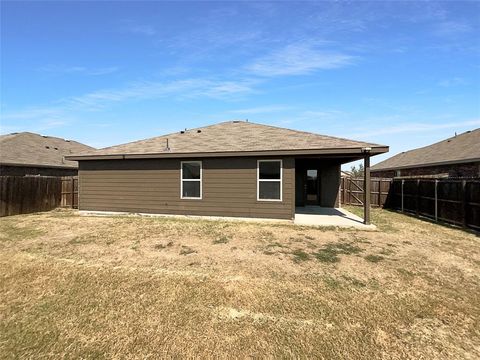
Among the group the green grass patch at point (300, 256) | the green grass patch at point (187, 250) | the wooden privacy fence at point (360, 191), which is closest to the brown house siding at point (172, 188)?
the green grass patch at point (300, 256)

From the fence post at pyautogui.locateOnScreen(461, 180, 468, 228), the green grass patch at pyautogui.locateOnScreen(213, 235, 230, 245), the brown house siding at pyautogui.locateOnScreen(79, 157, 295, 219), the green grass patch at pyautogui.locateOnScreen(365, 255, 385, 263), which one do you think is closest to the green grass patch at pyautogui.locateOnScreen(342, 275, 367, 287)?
the green grass patch at pyautogui.locateOnScreen(365, 255, 385, 263)

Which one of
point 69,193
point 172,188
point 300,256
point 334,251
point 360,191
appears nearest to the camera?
point 300,256

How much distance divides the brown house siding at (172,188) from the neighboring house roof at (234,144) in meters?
0.44

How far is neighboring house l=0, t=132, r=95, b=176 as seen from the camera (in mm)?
19469

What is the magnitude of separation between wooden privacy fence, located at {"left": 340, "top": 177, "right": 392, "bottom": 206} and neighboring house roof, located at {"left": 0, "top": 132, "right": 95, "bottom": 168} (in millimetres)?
20488

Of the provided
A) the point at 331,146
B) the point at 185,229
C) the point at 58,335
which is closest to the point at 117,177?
the point at 185,229

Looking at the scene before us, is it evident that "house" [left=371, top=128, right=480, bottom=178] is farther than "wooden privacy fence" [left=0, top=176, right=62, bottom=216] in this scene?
Yes

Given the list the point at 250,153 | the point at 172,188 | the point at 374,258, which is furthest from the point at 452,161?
the point at 172,188

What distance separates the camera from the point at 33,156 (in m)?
21.3

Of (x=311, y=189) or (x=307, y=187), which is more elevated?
(x=307, y=187)

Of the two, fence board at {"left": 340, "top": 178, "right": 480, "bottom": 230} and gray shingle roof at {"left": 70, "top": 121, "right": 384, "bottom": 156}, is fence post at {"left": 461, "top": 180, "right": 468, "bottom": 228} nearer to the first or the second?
fence board at {"left": 340, "top": 178, "right": 480, "bottom": 230}

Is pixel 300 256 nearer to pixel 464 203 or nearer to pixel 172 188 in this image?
pixel 172 188

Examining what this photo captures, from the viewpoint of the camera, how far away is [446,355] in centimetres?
360

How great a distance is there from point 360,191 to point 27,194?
61.3 feet
